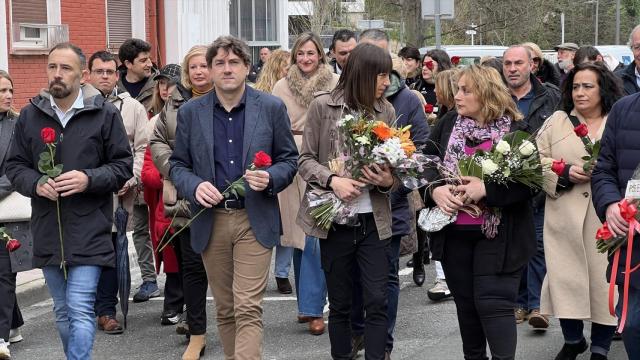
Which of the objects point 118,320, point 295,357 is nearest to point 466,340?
point 295,357

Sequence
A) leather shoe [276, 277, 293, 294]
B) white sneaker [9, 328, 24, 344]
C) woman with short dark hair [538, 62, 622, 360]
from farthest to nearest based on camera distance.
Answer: leather shoe [276, 277, 293, 294]
white sneaker [9, 328, 24, 344]
woman with short dark hair [538, 62, 622, 360]

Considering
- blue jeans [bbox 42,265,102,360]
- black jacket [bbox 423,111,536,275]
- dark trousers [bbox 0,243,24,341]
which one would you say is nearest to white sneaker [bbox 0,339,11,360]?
dark trousers [bbox 0,243,24,341]

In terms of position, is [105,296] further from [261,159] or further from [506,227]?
[506,227]

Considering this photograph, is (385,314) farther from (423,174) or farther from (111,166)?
(111,166)

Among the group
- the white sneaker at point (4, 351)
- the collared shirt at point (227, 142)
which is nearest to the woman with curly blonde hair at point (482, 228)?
the collared shirt at point (227, 142)

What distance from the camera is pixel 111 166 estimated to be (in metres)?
6.48

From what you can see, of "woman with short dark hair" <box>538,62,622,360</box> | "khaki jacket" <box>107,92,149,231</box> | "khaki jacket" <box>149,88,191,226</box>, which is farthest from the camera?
"khaki jacket" <box>107,92,149,231</box>

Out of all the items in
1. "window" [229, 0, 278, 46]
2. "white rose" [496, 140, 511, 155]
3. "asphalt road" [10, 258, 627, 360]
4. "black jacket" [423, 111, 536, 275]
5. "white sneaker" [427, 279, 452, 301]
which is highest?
"window" [229, 0, 278, 46]

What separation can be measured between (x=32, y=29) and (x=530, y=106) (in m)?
8.83

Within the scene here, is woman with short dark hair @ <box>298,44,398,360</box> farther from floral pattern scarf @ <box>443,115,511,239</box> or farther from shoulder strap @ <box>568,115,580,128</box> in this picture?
shoulder strap @ <box>568,115,580,128</box>

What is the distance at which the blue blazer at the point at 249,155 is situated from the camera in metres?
6.29

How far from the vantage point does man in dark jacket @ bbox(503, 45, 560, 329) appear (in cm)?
841

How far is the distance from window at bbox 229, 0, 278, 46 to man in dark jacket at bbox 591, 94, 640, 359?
21.2 metres

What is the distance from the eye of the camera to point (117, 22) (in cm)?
1761
